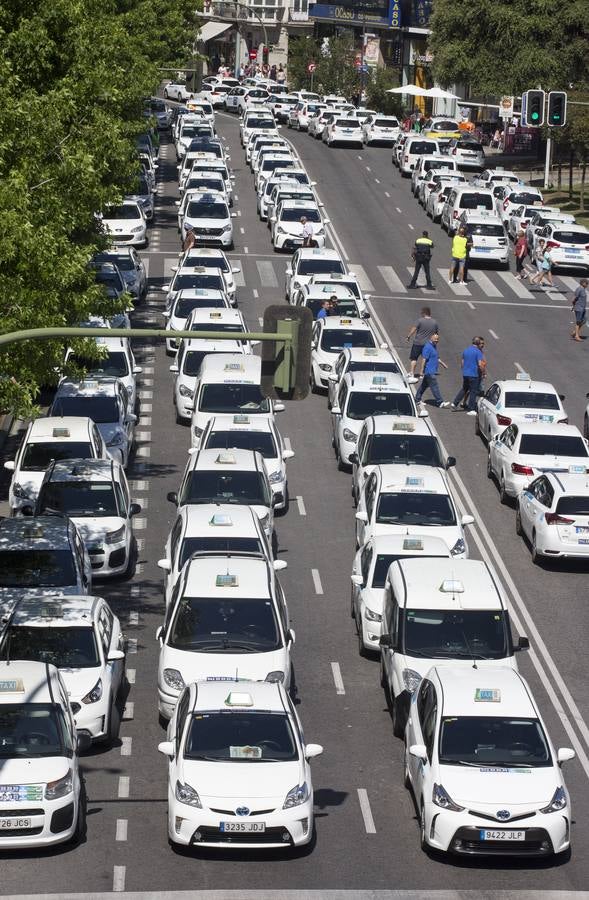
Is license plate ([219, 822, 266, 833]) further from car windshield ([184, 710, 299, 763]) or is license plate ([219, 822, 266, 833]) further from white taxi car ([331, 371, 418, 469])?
white taxi car ([331, 371, 418, 469])

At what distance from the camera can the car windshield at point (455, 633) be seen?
20.2 meters

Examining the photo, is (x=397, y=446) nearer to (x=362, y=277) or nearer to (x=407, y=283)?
(x=407, y=283)

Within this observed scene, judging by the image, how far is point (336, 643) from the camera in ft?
75.5

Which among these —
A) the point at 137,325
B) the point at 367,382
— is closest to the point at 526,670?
the point at 367,382

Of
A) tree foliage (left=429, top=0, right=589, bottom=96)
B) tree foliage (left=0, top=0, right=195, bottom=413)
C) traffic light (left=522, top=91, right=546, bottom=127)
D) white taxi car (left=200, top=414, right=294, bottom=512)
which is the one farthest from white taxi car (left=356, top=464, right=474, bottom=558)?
tree foliage (left=429, top=0, right=589, bottom=96)

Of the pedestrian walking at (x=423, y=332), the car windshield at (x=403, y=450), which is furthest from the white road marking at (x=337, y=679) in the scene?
the pedestrian walking at (x=423, y=332)

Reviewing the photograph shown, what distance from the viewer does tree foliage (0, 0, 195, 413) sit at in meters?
21.5

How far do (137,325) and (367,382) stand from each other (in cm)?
1166

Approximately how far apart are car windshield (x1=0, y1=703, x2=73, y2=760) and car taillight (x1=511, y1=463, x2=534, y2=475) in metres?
13.6

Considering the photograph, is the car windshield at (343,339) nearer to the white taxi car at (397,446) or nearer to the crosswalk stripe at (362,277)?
the white taxi car at (397,446)

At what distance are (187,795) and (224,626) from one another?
4034 mm

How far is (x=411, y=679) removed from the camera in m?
19.7

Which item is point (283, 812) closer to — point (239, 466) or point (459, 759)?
point (459, 759)

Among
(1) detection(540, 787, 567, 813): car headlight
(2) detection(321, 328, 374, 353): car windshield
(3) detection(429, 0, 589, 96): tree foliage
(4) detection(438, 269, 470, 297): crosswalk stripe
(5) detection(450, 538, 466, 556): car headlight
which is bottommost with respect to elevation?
(4) detection(438, 269, 470, 297): crosswalk stripe
